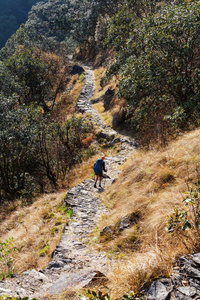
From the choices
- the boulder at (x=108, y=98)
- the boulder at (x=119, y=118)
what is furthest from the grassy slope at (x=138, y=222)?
the boulder at (x=108, y=98)

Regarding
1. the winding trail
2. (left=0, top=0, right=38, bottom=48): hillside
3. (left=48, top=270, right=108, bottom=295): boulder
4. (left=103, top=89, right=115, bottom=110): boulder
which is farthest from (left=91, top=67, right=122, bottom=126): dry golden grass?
(left=0, top=0, right=38, bottom=48): hillside

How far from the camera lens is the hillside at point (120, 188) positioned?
3385 mm

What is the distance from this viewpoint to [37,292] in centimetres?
375

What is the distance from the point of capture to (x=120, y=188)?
318 inches

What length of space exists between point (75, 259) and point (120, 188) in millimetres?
3294

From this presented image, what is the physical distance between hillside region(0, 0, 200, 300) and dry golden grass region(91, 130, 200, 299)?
0.03 m

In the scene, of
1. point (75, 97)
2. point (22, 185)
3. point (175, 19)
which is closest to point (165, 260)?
point (175, 19)

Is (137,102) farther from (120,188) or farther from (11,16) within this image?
(11,16)

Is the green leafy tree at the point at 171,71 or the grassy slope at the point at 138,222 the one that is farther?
the green leafy tree at the point at 171,71

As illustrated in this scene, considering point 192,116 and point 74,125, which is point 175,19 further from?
point 74,125

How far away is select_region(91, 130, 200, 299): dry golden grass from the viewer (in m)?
3.19

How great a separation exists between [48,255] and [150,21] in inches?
472

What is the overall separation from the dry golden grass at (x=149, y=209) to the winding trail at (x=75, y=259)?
0.40 metres

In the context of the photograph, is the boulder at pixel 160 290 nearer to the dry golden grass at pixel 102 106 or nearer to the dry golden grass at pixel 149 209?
the dry golden grass at pixel 149 209
